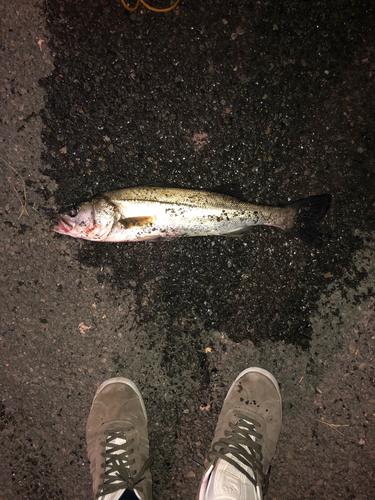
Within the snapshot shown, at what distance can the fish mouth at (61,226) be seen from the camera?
2.51 m

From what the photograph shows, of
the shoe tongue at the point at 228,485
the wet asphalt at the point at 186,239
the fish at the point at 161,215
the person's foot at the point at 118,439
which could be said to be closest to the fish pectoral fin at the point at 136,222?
the fish at the point at 161,215

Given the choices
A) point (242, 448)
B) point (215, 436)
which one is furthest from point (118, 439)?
point (242, 448)

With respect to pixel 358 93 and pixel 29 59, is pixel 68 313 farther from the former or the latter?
pixel 358 93

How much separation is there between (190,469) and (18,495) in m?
1.96

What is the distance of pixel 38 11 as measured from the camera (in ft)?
8.50

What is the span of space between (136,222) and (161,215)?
0.83 feet

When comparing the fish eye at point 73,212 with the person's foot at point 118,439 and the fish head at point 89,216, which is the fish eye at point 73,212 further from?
the person's foot at point 118,439

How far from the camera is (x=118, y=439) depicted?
274 centimetres

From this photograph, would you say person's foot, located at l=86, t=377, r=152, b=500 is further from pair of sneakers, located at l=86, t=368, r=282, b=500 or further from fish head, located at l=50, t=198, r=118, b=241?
fish head, located at l=50, t=198, r=118, b=241

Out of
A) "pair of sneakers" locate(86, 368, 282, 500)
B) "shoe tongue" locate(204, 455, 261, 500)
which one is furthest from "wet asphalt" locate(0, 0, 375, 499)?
"shoe tongue" locate(204, 455, 261, 500)

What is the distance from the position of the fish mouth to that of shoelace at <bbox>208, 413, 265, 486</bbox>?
2556 millimetres

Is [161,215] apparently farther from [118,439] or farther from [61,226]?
[118,439]

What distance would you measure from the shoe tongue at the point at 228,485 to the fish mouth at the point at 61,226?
111 inches

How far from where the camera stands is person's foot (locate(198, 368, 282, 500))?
8.67 ft
